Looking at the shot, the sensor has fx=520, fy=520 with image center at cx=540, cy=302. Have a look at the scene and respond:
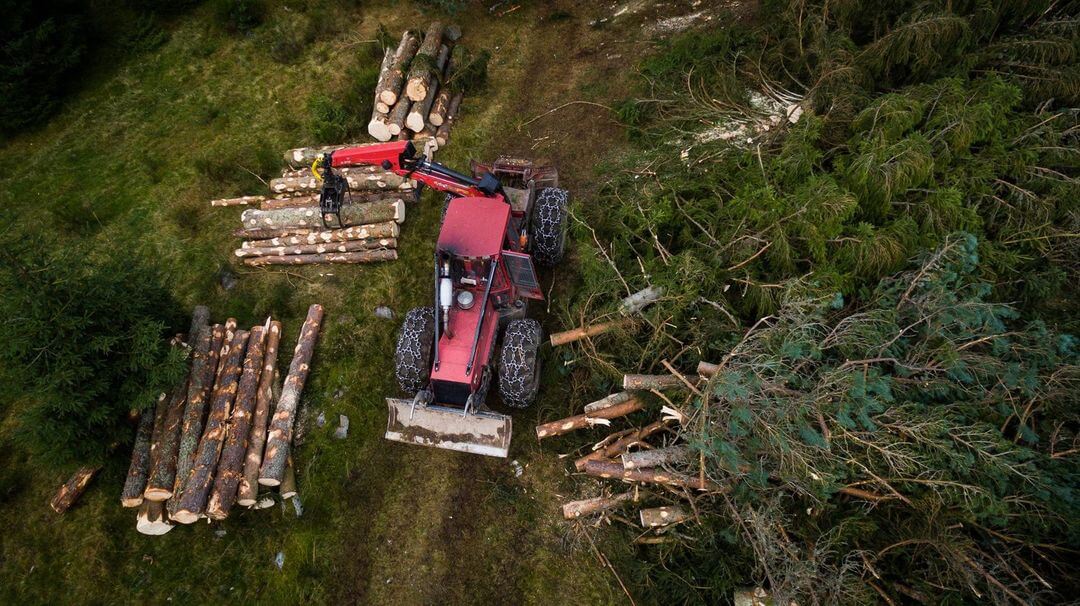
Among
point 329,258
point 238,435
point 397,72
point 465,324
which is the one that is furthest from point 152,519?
point 397,72

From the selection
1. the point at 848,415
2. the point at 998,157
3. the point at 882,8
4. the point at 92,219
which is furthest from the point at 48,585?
the point at 882,8

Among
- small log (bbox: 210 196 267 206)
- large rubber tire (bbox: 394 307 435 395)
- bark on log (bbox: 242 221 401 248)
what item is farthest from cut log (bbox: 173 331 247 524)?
small log (bbox: 210 196 267 206)

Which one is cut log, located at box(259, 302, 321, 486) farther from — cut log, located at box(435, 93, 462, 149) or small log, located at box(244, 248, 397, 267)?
cut log, located at box(435, 93, 462, 149)

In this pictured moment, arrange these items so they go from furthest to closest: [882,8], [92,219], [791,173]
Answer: [92,219] → [882,8] → [791,173]

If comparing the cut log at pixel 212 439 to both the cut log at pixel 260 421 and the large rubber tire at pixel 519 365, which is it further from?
the large rubber tire at pixel 519 365

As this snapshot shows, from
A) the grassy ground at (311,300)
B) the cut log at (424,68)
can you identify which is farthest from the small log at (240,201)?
the cut log at (424,68)

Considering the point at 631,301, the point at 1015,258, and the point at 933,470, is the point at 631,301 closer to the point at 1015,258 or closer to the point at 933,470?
the point at 933,470
